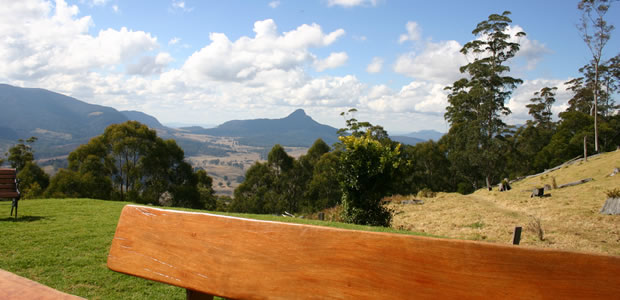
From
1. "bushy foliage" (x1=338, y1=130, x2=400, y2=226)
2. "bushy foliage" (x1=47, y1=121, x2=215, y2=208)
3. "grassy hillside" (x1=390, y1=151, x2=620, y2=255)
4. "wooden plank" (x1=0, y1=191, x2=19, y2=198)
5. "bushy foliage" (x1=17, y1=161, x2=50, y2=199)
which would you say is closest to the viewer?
"wooden plank" (x1=0, y1=191, x2=19, y2=198)

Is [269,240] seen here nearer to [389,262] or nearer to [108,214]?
[389,262]

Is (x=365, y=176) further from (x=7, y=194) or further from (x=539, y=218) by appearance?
(x=7, y=194)

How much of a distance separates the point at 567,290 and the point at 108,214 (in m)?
10.4

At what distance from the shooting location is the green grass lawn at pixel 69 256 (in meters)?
3.82

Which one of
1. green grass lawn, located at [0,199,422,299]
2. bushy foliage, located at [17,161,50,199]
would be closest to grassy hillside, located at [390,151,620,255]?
green grass lawn, located at [0,199,422,299]

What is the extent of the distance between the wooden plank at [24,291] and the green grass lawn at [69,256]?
2.79 metres

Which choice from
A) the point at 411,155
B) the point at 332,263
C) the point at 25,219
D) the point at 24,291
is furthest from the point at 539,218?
the point at 411,155

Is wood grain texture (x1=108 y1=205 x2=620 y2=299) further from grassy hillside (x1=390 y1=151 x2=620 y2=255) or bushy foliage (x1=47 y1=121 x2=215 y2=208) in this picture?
bushy foliage (x1=47 y1=121 x2=215 y2=208)

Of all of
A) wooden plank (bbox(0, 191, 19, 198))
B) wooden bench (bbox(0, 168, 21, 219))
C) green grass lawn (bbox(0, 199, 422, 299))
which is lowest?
green grass lawn (bbox(0, 199, 422, 299))

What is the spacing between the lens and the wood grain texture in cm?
81

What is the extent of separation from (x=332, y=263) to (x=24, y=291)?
99 centimetres

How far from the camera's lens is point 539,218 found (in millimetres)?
12070

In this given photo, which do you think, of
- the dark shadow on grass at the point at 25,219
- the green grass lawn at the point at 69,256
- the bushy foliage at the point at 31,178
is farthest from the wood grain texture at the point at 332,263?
the bushy foliage at the point at 31,178

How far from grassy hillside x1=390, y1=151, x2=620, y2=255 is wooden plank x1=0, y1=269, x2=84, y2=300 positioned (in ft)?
29.5
